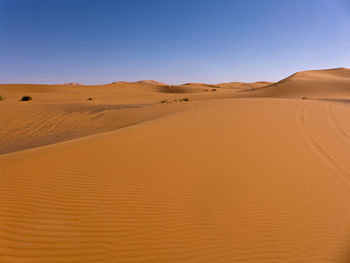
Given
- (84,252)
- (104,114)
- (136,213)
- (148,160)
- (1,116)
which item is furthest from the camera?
(104,114)

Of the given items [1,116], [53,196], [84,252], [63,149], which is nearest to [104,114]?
[1,116]

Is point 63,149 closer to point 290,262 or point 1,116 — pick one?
point 290,262

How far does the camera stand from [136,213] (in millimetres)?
2893

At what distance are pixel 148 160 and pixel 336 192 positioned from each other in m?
Answer: 3.74

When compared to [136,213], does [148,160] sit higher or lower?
higher

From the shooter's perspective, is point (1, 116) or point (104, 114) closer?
point (1, 116)

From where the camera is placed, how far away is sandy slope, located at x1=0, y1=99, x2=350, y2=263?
7.73ft

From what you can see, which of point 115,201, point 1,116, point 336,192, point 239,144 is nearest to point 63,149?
point 115,201

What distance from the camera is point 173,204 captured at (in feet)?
10.4

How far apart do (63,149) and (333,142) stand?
8.02 metres

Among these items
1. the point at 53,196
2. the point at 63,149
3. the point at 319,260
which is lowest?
the point at 319,260

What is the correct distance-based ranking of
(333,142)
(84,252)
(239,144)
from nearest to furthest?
(84,252), (239,144), (333,142)

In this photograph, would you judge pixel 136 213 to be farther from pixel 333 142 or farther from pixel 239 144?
pixel 333 142

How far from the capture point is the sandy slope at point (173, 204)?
2.36 m
